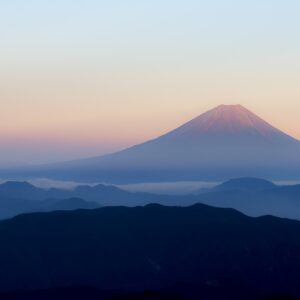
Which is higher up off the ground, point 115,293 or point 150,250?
point 150,250

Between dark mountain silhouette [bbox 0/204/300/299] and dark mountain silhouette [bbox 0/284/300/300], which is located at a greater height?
dark mountain silhouette [bbox 0/204/300/299]

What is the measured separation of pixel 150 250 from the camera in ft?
416

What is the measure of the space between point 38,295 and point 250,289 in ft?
88.7

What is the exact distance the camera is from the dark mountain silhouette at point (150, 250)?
11444cm

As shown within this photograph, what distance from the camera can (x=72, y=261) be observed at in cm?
12512

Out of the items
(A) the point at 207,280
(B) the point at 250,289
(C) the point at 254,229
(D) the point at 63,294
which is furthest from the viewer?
(C) the point at 254,229

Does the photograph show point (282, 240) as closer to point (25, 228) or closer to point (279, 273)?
point (279, 273)

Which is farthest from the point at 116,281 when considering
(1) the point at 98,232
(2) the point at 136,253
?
(1) the point at 98,232

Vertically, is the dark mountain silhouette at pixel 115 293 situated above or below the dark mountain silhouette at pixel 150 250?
below

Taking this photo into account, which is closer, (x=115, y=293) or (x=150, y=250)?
(x=115, y=293)

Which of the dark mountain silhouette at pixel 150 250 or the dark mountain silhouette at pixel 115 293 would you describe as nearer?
the dark mountain silhouette at pixel 115 293

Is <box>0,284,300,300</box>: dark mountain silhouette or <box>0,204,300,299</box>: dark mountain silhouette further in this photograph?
<box>0,204,300,299</box>: dark mountain silhouette

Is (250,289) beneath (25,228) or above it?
beneath

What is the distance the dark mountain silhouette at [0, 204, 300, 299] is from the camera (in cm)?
11444
